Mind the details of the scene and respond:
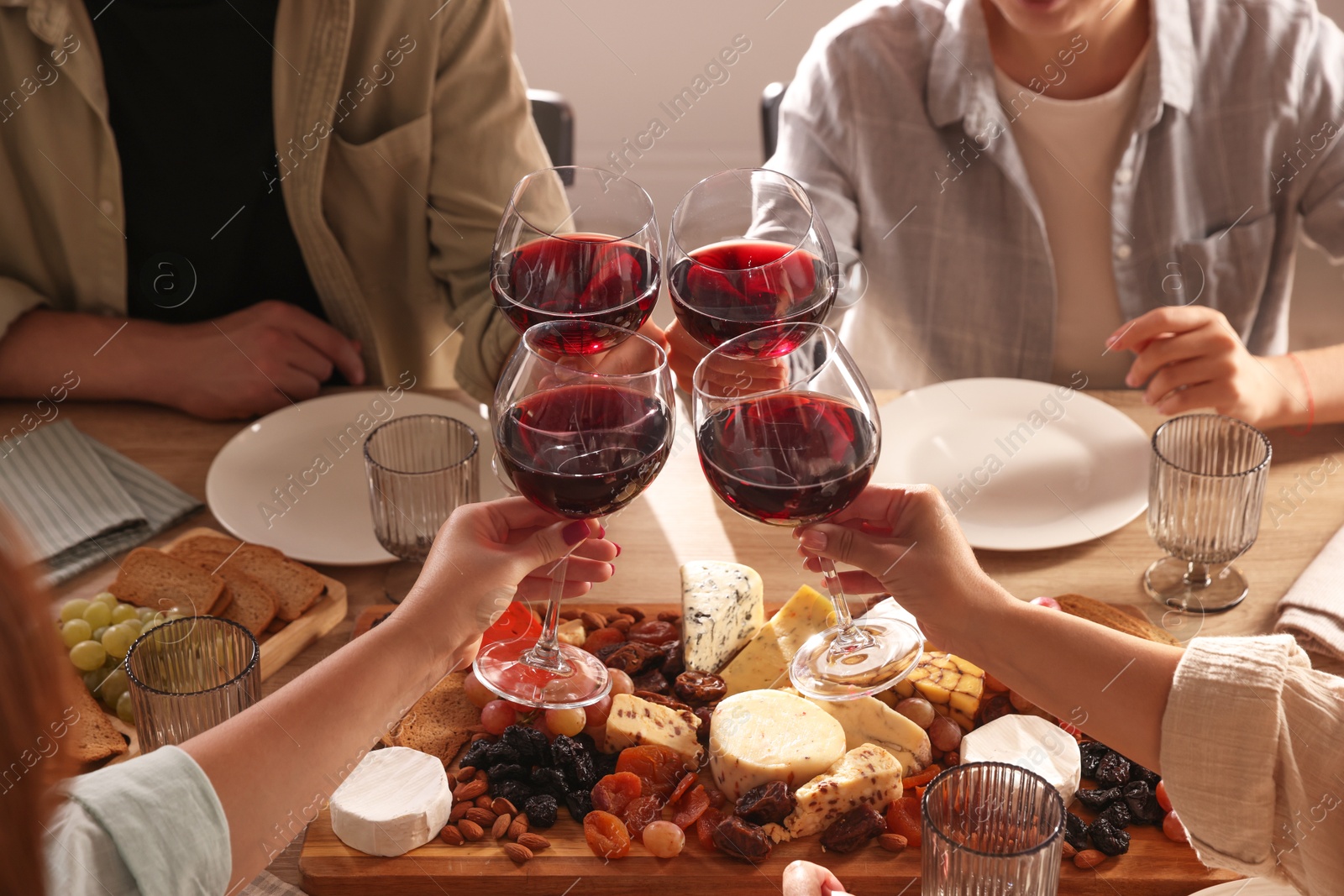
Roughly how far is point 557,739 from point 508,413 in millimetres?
369

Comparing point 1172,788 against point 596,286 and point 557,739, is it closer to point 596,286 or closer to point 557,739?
point 557,739

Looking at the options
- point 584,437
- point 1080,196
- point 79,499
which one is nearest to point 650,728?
point 584,437

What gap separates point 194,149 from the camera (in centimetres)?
187

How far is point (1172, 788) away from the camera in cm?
98

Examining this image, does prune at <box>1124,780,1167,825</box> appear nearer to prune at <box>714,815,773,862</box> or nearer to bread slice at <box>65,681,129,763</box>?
prune at <box>714,815,773,862</box>

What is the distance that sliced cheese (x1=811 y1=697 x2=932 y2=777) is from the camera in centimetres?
117

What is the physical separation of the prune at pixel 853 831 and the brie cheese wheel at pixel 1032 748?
11cm

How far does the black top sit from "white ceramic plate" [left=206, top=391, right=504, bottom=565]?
0.35 m

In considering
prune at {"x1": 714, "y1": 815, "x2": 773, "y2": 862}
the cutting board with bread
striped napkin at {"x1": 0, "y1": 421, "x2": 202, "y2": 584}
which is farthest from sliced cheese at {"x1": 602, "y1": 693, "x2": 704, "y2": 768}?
striped napkin at {"x1": 0, "y1": 421, "x2": 202, "y2": 584}

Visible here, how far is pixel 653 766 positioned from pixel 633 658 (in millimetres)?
158

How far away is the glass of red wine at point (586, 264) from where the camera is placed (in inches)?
44.8

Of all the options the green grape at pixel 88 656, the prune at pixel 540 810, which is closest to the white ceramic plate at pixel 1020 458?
the prune at pixel 540 810

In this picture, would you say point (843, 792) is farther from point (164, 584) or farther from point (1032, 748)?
point (164, 584)

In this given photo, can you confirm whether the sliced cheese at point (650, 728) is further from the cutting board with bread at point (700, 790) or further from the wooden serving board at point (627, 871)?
the wooden serving board at point (627, 871)
